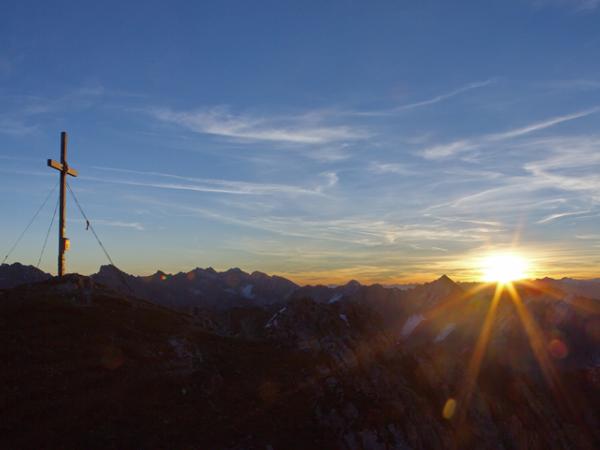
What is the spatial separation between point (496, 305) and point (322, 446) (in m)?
179

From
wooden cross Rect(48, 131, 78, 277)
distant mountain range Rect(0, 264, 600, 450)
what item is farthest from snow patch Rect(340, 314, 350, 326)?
wooden cross Rect(48, 131, 78, 277)

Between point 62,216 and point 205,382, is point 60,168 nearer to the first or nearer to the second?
point 62,216

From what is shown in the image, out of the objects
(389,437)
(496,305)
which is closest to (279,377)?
(389,437)

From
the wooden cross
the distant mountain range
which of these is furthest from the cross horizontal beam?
the distant mountain range

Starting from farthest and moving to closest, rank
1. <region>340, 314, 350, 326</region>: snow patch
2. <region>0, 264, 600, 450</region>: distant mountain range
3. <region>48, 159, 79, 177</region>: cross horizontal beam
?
1. <region>340, 314, 350, 326</region>: snow patch
2. <region>48, 159, 79, 177</region>: cross horizontal beam
3. <region>0, 264, 600, 450</region>: distant mountain range

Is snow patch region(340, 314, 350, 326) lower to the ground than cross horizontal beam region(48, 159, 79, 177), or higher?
lower

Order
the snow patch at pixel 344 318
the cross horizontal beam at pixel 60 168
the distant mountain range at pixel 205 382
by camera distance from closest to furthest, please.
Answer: the distant mountain range at pixel 205 382
the cross horizontal beam at pixel 60 168
the snow patch at pixel 344 318

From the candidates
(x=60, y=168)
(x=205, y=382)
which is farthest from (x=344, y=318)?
(x=60, y=168)

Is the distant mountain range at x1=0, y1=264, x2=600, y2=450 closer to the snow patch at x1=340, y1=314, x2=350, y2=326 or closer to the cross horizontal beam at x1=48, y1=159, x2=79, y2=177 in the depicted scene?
the snow patch at x1=340, y1=314, x2=350, y2=326

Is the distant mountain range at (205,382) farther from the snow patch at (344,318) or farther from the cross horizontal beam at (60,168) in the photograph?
the cross horizontal beam at (60,168)

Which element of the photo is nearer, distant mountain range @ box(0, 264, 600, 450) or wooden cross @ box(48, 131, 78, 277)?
distant mountain range @ box(0, 264, 600, 450)

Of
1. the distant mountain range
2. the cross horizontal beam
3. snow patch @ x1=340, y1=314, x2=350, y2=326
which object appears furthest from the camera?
snow patch @ x1=340, y1=314, x2=350, y2=326

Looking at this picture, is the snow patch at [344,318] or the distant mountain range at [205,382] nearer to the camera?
the distant mountain range at [205,382]

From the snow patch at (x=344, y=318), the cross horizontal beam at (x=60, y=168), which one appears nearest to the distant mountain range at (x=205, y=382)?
the snow patch at (x=344, y=318)
